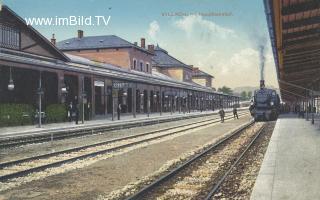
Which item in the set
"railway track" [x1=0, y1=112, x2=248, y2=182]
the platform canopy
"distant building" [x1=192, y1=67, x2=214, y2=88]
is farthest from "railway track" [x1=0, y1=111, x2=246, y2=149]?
"distant building" [x1=192, y1=67, x2=214, y2=88]

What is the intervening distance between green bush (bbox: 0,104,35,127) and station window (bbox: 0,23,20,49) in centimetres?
417

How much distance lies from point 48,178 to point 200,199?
13.1 ft

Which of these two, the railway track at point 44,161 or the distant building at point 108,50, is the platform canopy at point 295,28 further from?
the distant building at point 108,50

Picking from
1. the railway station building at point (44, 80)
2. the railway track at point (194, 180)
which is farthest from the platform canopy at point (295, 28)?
the railway station building at point (44, 80)

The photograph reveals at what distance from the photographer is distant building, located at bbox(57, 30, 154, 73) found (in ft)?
185

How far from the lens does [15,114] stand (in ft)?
85.6

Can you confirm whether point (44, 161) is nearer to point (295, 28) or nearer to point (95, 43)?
point (295, 28)

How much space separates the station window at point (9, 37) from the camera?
27.6m

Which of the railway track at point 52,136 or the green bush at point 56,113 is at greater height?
the green bush at point 56,113

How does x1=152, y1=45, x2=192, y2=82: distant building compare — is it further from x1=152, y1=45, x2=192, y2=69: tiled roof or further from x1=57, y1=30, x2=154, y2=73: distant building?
x1=57, y1=30, x2=154, y2=73: distant building

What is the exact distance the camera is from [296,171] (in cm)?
951

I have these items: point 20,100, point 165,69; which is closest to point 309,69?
point 20,100

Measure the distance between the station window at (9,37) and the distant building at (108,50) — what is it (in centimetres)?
2528

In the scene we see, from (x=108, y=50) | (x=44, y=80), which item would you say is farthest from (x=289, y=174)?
(x=108, y=50)
